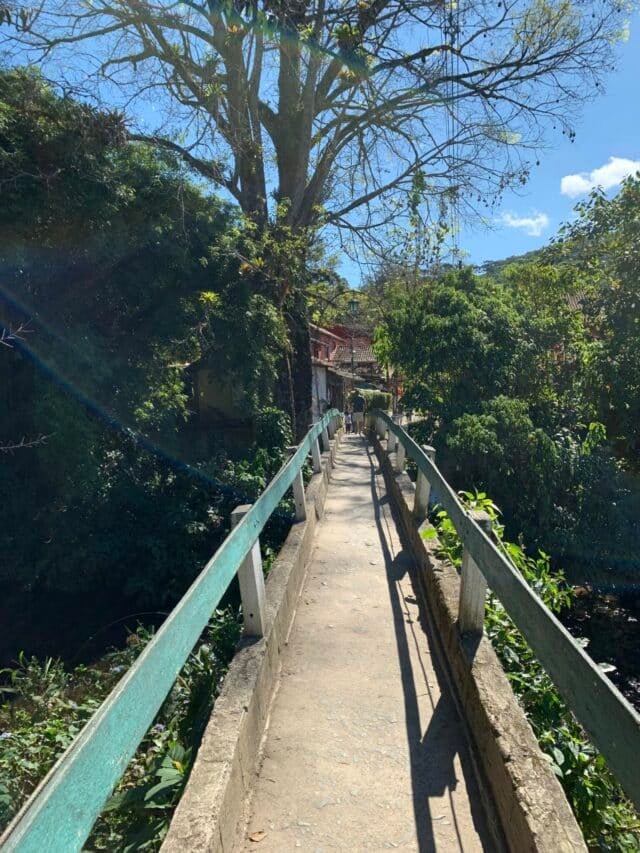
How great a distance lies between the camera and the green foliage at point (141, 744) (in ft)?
8.98

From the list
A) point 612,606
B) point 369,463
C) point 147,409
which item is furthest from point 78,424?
point 612,606

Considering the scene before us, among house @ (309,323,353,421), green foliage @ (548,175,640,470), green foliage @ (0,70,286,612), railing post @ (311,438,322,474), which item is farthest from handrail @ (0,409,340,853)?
house @ (309,323,353,421)

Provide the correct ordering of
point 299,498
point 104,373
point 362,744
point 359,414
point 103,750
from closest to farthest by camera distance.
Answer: point 103,750, point 362,744, point 299,498, point 104,373, point 359,414

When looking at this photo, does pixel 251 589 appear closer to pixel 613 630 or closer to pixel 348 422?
pixel 613 630

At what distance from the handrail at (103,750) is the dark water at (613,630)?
734 cm

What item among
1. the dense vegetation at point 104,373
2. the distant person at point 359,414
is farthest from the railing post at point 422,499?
the distant person at point 359,414

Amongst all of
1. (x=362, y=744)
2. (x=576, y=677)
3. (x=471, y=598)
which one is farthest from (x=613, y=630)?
(x=576, y=677)

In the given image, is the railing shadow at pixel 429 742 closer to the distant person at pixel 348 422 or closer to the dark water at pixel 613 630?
the dark water at pixel 613 630

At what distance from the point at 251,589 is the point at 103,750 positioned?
2024 mm

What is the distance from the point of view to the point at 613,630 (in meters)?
9.73

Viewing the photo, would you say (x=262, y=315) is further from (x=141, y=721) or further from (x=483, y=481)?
(x=141, y=721)

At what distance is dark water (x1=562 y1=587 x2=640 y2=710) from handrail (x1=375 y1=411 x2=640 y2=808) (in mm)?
6280

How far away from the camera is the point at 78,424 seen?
9.18m

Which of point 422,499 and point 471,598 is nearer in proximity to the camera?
point 471,598
